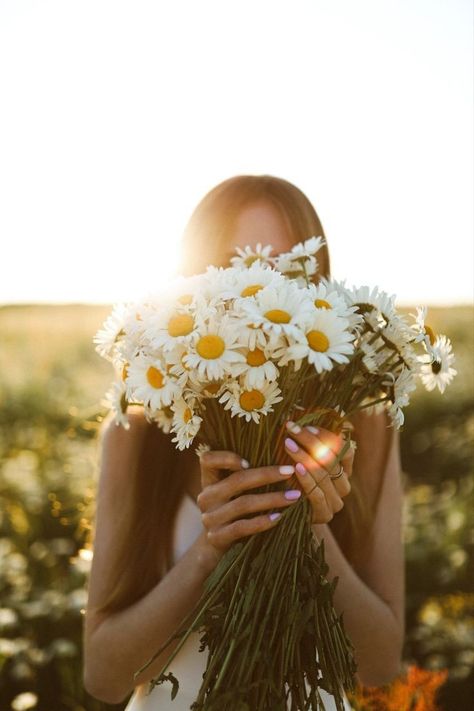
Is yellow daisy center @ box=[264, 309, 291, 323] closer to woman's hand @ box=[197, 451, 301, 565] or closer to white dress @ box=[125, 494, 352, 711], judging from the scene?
woman's hand @ box=[197, 451, 301, 565]

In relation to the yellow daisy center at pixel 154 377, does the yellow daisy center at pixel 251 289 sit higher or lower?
higher

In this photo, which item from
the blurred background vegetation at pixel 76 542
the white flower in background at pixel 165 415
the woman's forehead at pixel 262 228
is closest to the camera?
the white flower in background at pixel 165 415

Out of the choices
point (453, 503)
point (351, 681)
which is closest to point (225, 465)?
point (351, 681)

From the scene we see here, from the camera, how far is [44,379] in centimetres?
1081

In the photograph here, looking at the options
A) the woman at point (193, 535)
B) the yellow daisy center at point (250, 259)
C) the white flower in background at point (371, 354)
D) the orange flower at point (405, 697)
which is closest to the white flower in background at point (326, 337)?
the white flower in background at point (371, 354)

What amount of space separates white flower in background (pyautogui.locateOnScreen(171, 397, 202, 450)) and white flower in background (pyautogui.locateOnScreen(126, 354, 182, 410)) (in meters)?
0.02

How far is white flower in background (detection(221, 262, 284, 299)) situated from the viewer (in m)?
1.26

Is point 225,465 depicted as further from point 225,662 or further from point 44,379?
point 44,379

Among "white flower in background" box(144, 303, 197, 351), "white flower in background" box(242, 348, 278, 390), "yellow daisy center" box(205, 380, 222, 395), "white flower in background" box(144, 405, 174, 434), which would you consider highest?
"white flower in background" box(144, 303, 197, 351)

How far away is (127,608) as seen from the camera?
1801mm

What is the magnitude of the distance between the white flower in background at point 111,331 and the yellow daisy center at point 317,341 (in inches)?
15.4

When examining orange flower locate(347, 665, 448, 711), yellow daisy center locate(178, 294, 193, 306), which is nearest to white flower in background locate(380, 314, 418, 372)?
yellow daisy center locate(178, 294, 193, 306)

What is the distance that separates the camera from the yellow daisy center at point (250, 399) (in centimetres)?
127

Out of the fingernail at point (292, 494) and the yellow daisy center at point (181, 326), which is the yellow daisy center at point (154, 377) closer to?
the yellow daisy center at point (181, 326)
